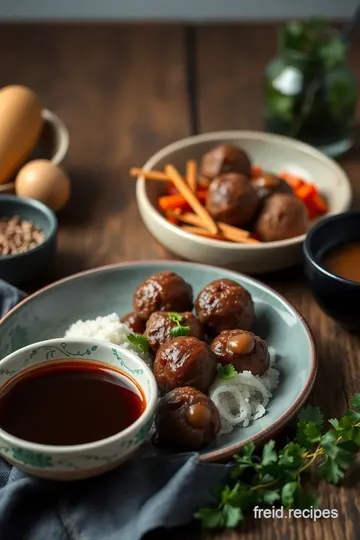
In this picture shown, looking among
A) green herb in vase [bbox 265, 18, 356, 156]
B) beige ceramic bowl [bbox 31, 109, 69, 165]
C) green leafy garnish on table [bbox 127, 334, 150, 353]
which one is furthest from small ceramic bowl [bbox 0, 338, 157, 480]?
green herb in vase [bbox 265, 18, 356, 156]

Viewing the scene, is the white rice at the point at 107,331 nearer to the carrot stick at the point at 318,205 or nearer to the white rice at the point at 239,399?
the white rice at the point at 239,399

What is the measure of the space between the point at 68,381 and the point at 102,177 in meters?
1.11

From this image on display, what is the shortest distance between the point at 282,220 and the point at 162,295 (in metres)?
0.46

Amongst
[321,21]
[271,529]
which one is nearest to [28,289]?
[271,529]

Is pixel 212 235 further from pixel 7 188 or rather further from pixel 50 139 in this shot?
pixel 50 139

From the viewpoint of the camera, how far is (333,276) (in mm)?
1760

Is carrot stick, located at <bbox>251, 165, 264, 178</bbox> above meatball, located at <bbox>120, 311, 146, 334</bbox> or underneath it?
underneath

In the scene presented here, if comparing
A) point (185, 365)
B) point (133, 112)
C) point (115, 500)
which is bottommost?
point (133, 112)

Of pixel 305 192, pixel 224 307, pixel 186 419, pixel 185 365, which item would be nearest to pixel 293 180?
pixel 305 192

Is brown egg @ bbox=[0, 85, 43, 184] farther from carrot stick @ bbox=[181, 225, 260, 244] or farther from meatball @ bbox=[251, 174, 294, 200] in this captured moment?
meatball @ bbox=[251, 174, 294, 200]

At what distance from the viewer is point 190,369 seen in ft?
5.01

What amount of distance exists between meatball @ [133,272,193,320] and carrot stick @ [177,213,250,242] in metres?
0.32

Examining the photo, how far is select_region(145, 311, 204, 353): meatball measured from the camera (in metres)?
1.65

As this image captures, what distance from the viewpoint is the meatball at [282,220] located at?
207 centimetres
